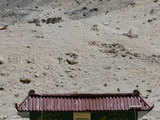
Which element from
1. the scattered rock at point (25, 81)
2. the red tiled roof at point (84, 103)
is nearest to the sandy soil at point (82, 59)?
the scattered rock at point (25, 81)

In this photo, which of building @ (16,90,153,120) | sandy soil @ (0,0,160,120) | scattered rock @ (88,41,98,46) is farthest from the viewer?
scattered rock @ (88,41,98,46)

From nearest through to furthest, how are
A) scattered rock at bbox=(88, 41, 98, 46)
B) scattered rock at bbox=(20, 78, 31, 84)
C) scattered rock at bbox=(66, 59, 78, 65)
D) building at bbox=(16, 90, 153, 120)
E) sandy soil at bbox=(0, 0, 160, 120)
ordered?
building at bbox=(16, 90, 153, 120)
sandy soil at bbox=(0, 0, 160, 120)
scattered rock at bbox=(20, 78, 31, 84)
scattered rock at bbox=(66, 59, 78, 65)
scattered rock at bbox=(88, 41, 98, 46)

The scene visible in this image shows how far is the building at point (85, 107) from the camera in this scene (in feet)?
51.8

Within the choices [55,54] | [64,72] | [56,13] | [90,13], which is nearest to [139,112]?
[64,72]

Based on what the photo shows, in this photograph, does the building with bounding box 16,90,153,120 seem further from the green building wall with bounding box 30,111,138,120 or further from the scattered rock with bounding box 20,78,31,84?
the scattered rock with bounding box 20,78,31,84

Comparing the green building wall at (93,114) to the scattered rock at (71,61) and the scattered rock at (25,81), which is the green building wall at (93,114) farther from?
the scattered rock at (71,61)

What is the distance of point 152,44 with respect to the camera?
115 feet

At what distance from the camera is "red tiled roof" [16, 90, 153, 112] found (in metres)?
15.8

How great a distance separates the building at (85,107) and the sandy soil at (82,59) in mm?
→ 6073

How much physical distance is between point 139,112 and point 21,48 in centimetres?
1561

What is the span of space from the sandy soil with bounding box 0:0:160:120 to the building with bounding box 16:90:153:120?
6.07m

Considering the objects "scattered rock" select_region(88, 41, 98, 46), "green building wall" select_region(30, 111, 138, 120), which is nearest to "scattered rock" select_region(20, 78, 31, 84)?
"scattered rock" select_region(88, 41, 98, 46)

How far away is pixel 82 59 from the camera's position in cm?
2991

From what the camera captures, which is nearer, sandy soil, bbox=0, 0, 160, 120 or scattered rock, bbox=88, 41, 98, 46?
sandy soil, bbox=0, 0, 160, 120
